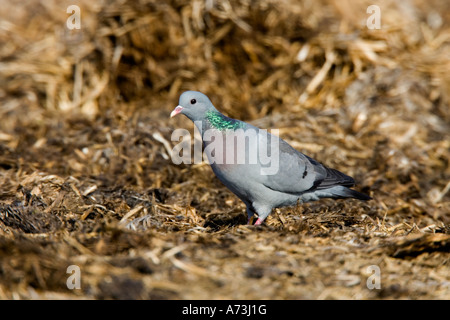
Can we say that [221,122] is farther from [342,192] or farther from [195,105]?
[342,192]

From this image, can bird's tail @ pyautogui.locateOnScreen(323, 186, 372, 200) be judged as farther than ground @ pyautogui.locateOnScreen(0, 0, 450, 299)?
Yes

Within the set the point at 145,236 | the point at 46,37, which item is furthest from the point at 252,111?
the point at 145,236

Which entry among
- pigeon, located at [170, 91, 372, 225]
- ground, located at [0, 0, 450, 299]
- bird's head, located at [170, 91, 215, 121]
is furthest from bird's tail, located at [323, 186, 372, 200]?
bird's head, located at [170, 91, 215, 121]

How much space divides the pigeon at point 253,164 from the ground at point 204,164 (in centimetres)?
22

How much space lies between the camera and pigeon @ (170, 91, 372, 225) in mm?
4102

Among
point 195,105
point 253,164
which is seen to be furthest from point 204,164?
point 253,164

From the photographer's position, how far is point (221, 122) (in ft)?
13.7

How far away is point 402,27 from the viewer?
25.3 feet

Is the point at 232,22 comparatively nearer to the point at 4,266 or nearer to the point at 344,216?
the point at 344,216

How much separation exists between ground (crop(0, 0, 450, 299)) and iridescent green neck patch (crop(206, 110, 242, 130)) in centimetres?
77

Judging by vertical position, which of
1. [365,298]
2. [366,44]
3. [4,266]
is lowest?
[365,298]

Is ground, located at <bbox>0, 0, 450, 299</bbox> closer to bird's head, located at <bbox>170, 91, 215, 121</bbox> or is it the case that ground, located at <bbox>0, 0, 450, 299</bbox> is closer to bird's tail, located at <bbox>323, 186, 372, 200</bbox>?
bird's tail, located at <bbox>323, 186, 372, 200</bbox>

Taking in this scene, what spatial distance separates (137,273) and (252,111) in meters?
4.14

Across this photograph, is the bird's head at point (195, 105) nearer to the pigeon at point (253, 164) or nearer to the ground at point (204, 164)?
the pigeon at point (253, 164)
